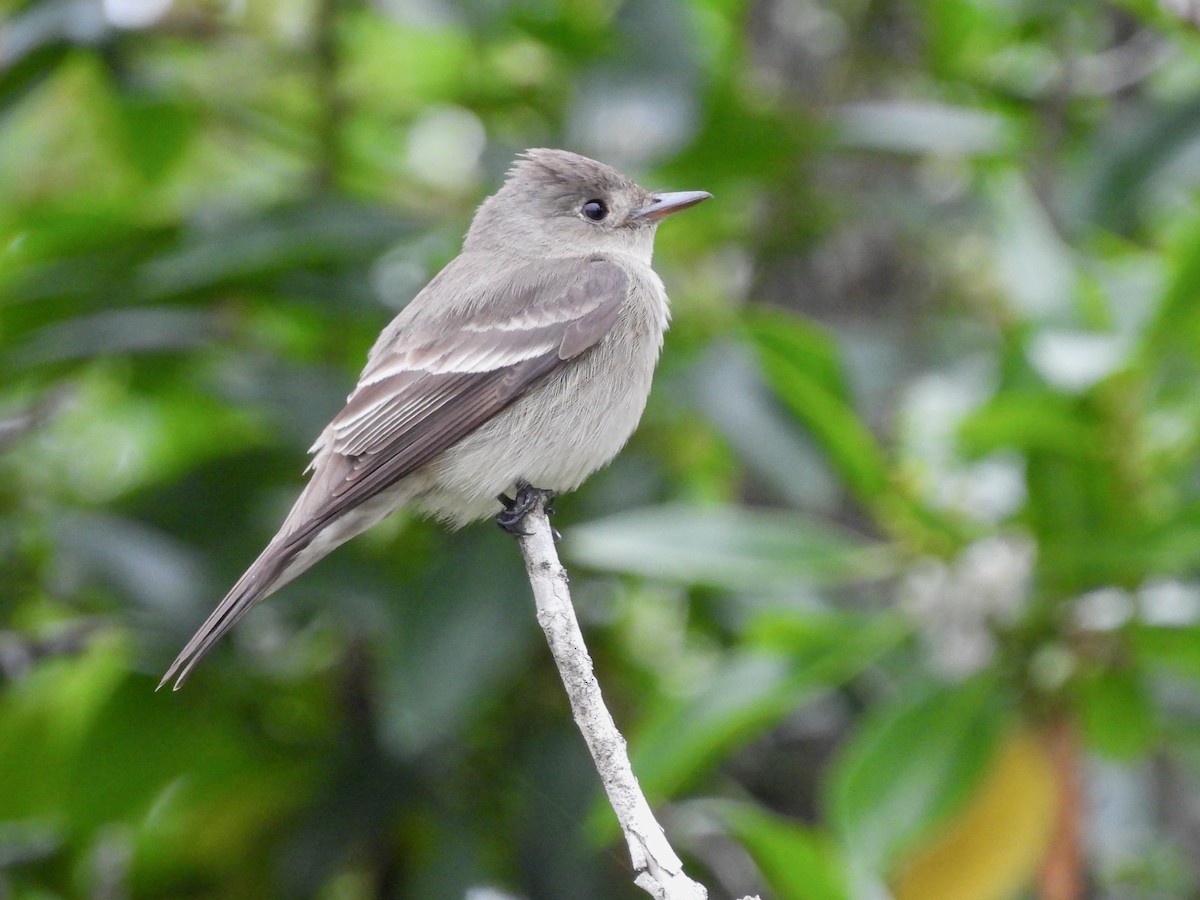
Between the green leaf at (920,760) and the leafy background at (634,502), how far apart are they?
0.03ft

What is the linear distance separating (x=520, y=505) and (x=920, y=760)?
1184 mm

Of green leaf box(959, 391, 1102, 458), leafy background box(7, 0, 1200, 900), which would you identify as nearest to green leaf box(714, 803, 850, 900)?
leafy background box(7, 0, 1200, 900)

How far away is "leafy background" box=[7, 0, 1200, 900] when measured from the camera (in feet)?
12.0

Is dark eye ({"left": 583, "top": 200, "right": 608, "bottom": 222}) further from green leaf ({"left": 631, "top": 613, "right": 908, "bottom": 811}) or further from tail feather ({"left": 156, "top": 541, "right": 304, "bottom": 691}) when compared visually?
tail feather ({"left": 156, "top": 541, "right": 304, "bottom": 691})

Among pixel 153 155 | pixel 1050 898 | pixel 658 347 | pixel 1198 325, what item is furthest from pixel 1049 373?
pixel 153 155

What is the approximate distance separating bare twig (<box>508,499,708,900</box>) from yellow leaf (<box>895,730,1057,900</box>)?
1627mm

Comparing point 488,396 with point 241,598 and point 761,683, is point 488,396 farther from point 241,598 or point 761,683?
point 761,683

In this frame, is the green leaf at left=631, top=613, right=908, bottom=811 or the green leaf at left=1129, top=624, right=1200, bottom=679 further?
the green leaf at left=631, top=613, right=908, bottom=811

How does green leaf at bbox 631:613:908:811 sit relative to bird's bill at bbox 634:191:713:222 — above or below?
below

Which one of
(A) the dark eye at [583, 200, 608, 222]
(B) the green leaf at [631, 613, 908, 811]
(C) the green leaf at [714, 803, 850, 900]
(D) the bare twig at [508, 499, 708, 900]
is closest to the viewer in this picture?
(D) the bare twig at [508, 499, 708, 900]

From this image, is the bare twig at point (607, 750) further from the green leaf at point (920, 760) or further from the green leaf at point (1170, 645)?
the green leaf at point (1170, 645)

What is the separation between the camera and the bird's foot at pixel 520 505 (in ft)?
10.6

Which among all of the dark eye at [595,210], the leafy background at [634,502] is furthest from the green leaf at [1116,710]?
the dark eye at [595,210]

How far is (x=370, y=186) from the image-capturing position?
5094 millimetres
